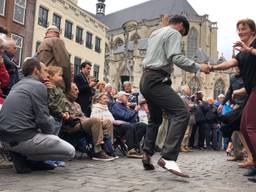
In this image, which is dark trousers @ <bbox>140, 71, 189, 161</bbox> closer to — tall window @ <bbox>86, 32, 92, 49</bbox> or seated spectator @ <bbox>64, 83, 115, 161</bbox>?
seated spectator @ <bbox>64, 83, 115, 161</bbox>

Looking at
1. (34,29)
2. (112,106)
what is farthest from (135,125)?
(34,29)

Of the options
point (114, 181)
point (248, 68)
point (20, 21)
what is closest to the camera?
point (114, 181)

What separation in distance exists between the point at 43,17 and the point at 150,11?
45.5 metres

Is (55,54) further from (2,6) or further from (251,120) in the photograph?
(2,6)

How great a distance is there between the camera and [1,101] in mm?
5418

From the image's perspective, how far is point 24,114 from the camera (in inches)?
183

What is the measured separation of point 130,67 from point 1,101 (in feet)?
156

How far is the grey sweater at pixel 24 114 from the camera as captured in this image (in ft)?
15.1

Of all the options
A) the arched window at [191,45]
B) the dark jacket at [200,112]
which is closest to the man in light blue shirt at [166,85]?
the dark jacket at [200,112]

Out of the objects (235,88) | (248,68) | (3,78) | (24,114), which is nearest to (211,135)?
(235,88)

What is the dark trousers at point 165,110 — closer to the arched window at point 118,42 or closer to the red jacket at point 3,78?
the red jacket at point 3,78

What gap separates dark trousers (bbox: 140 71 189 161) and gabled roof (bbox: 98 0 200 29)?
56.5 meters

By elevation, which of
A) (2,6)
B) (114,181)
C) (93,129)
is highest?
(2,6)

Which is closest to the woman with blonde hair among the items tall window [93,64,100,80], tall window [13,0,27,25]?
tall window [13,0,27,25]
